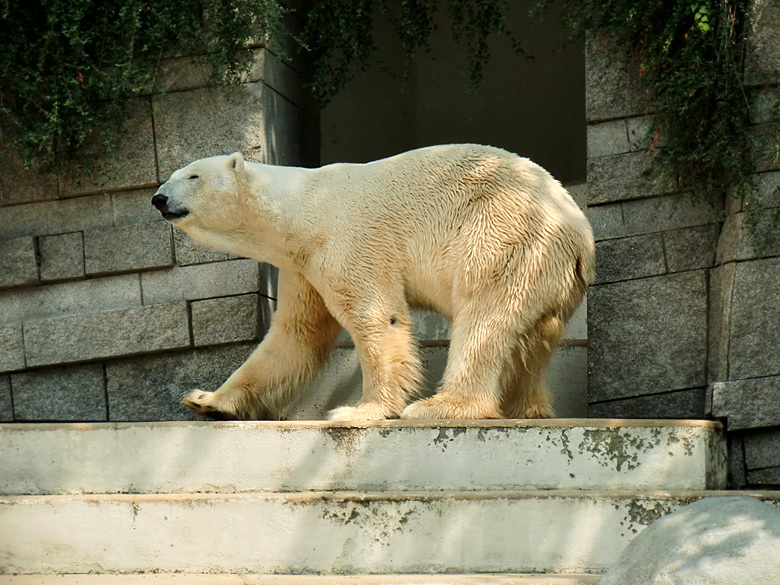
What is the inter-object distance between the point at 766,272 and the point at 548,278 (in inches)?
51.3

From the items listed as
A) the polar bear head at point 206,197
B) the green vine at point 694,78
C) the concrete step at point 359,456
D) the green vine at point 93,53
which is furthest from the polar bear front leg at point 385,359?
the green vine at point 93,53

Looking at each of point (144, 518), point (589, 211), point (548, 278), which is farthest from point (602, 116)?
point (144, 518)

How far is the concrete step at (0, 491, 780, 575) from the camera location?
13.7ft

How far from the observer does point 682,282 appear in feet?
19.3

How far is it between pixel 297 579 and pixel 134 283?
2895 millimetres

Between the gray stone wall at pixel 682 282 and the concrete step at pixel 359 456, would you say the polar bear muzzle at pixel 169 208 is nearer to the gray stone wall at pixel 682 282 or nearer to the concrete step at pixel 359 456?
the concrete step at pixel 359 456

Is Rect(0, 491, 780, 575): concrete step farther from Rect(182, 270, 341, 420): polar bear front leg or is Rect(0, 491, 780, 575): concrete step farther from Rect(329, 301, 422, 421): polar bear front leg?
Rect(182, 270, 341, 420): polar bear front leg

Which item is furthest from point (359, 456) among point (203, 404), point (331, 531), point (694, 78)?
point (694, 78)

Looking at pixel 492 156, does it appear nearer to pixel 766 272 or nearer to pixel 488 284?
pixel 488 284

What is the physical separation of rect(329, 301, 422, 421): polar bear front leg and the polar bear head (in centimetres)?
81

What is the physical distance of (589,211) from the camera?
6.17 meters

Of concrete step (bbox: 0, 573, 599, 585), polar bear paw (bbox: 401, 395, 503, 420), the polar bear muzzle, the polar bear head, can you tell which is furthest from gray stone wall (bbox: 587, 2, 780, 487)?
the polar bear muzzle

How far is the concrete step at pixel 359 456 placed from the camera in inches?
175

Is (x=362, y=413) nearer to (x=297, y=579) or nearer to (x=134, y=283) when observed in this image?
(x=297, y=579)
